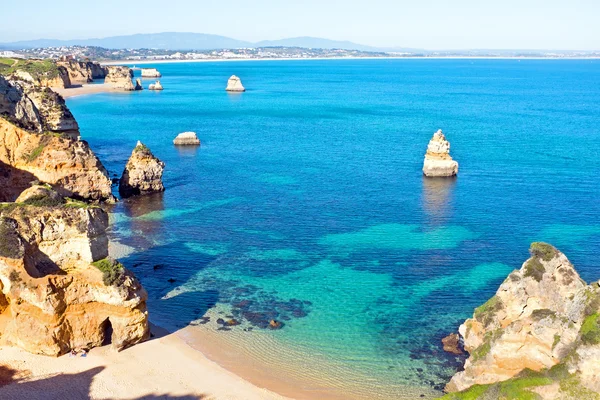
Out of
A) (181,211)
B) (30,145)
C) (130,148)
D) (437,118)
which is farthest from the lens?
(437,118)

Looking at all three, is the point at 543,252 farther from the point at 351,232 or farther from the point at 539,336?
the point at 351,232

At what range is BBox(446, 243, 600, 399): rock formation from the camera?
24797 millimetres

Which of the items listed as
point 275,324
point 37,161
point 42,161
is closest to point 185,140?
point 42,161

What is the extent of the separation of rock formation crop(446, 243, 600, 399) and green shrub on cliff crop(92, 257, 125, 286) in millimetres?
20245

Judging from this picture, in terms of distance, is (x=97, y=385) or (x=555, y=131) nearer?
(x=97, y=385)

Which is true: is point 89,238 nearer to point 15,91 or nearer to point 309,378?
point 309,378

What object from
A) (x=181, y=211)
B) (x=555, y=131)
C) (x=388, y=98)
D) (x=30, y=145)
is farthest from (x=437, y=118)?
(x=30, y=145)

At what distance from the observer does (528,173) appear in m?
84.3

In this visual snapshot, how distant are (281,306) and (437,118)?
105303 mm

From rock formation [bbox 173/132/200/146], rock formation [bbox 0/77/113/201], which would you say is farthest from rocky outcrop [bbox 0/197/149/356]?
rock formation [bbox 173/132/200/146]

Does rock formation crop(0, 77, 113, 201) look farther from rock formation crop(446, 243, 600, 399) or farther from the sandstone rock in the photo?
rock formation crop(446, 243, 600, 399)

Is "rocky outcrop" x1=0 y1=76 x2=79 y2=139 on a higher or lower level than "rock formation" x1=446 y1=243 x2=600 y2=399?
higher

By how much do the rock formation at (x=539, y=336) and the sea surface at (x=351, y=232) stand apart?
14.1 ft

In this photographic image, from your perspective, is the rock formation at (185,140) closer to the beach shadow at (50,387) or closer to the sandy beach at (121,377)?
the sandy beach at (121,377)
